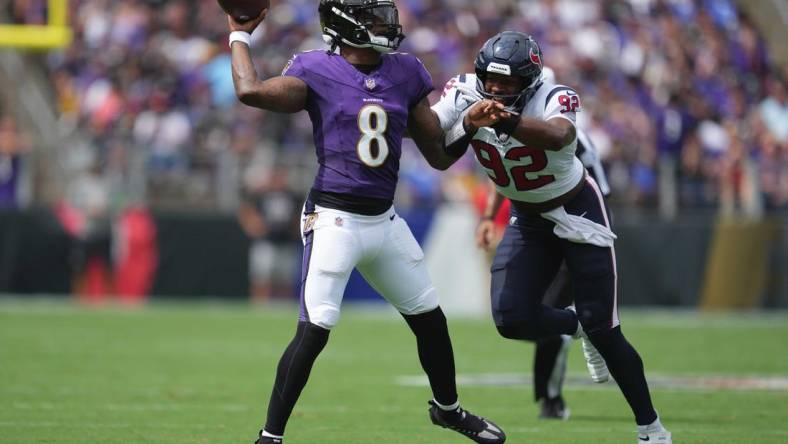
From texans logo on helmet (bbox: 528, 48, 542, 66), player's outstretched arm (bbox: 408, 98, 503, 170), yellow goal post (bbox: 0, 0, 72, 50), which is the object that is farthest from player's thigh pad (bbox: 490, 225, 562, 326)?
yellow goal post (bbox: 0, 0, 72, 50)

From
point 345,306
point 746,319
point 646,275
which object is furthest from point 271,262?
point 746,319

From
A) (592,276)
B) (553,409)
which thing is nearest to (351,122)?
(592,276)

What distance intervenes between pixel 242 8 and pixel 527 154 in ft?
5.12

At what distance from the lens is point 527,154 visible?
6.48 meters

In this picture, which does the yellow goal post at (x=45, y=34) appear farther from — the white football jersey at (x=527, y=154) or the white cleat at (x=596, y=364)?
the white cleat at (x=596, y=364)

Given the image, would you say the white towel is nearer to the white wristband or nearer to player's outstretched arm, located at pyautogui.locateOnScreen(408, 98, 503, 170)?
player's outstretched arm, located at pyautogui.locateOnScreen(408, 98, 503, 170)

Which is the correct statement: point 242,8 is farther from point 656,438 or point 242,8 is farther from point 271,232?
point 271,232

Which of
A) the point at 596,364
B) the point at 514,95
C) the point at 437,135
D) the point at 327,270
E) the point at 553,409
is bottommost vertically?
the point at 553,409

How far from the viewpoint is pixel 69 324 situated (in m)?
14.3

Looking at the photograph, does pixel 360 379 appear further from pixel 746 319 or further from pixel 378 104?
pixel 746 319

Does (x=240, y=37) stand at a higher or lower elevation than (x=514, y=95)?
higher

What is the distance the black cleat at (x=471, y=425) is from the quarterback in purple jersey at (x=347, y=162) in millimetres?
431

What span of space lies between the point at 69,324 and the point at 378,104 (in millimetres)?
9098

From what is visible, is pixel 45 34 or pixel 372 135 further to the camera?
pixel 45 34
